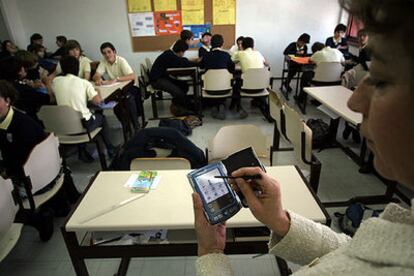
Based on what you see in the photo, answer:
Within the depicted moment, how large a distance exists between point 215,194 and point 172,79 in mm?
3730

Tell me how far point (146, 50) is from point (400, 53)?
628cm

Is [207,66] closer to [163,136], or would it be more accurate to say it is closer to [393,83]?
[163,136]

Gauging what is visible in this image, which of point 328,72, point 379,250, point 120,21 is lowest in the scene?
point 328,72

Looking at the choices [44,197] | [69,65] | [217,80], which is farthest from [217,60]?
[44,197]

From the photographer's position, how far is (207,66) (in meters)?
4.24

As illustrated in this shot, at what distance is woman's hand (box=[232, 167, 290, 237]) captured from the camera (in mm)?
786

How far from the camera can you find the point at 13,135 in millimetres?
1941

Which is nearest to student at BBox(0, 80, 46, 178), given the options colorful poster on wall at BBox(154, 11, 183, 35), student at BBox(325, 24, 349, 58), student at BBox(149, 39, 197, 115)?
student at BBox(149, 39, 197, 115)

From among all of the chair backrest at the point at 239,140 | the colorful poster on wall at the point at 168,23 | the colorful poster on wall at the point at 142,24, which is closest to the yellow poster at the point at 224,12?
the colorful poster on wall at the point at 168,23

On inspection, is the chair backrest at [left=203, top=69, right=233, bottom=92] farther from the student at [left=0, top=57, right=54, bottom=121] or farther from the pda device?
the pda device

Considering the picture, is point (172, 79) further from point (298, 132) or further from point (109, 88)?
point (298, 132)

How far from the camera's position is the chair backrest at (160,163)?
5.72 ft

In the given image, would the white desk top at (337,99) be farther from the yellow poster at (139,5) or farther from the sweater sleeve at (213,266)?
the yellow poster at (139,5)

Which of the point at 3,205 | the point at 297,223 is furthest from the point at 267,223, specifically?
the point at 3,205
